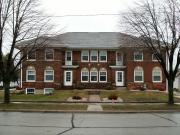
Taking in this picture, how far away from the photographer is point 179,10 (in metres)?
27.7

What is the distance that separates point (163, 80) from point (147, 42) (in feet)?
79.0

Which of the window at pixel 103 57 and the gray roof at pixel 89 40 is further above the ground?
the gray roof at pixel 89 40

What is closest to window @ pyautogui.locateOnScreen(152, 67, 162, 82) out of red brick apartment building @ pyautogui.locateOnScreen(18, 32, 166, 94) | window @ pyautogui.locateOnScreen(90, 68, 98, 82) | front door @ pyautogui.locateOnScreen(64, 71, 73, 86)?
red brick apartment building @ pyautogui.locateOnScreen(18, 32, 166, 94)

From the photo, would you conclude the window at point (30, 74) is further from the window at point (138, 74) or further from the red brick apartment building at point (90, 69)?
the window at point (138, 74)

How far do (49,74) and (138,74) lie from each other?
1232cm

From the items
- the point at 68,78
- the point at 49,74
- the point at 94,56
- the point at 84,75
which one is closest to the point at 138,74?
the point at 94,56

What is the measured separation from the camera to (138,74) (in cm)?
5216

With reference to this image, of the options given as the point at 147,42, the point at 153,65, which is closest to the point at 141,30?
the point at 147,42

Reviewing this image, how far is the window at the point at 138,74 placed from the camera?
52.1 meters

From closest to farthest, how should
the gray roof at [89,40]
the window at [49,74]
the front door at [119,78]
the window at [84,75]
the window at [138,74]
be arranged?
the gray roof at [89,40] < the window at [138,74] < the window at [49,74] < the front door at [119,78] < the window at [84,75]

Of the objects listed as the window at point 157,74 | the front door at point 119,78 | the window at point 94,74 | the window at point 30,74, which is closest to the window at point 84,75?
the window at point 94,74

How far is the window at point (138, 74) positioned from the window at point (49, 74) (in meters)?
11.5

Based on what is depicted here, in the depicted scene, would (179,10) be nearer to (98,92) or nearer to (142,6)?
(142,6)

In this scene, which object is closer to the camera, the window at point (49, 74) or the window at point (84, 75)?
the window at point (49, 74)
